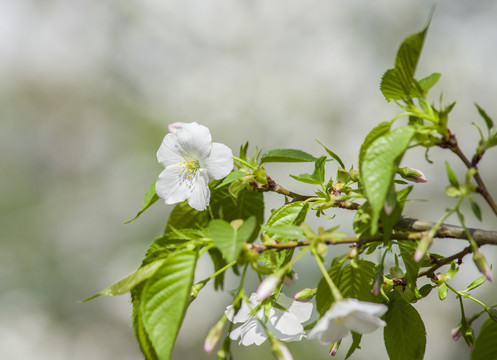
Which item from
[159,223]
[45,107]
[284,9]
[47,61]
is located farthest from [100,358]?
[284,9]

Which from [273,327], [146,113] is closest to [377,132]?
[273,327]

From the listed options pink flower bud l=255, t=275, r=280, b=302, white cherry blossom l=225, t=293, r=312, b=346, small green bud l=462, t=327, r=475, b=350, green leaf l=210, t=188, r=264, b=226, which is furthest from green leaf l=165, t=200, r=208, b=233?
small green bud l=462, t=327, r=475, b=350

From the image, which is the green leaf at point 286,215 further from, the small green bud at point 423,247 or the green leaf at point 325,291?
the small green bud at point 423,247

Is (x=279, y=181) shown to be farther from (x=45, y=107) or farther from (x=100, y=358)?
(x=45, y=107)

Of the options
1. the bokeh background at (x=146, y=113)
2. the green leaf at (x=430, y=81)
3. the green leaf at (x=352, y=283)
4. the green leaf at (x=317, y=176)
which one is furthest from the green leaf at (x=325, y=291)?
the bokeh background at (x=146, y=113)

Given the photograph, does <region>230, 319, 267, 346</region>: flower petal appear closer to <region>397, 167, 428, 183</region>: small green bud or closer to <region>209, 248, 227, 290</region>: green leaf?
<region>209, 248, 227, 290</region>: green leaf
